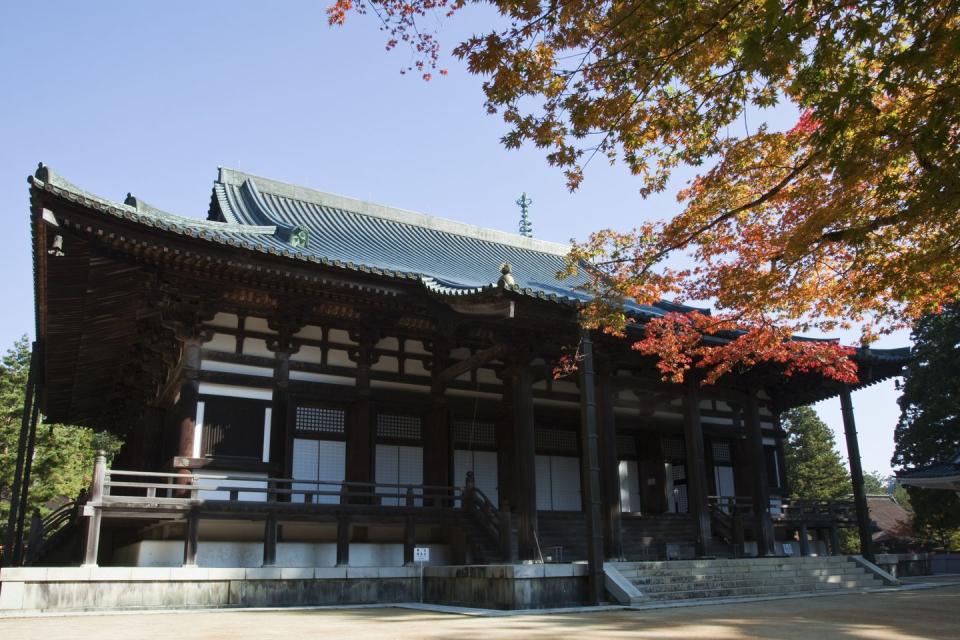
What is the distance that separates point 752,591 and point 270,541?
9.08m

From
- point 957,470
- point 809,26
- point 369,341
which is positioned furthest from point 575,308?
point 957,470

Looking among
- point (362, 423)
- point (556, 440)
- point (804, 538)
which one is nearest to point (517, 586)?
point (362, 423)

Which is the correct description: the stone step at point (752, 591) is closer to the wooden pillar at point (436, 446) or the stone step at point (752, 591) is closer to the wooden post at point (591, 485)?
the wooden post at point (591, 485)

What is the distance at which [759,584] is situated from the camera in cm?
1469

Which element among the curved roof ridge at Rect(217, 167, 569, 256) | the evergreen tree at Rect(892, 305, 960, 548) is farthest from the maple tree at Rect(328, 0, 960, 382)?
the evergreen tree at Rect(892, 305, 960, 548)

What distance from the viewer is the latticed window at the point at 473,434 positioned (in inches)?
693

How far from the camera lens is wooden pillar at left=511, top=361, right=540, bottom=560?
14.5 m

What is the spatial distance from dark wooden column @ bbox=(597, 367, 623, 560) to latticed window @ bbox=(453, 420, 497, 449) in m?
2.87

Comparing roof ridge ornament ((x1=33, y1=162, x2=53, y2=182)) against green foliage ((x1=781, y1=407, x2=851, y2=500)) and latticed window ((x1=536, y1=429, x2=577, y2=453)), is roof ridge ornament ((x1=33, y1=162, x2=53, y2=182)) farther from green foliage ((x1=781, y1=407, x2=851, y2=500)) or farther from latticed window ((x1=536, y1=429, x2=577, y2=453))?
green foliage ((x1=781, y1=407, x2=851, y2=500))

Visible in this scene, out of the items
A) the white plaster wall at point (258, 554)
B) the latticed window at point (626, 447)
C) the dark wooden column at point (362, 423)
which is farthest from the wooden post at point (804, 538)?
the dark wooden column at point (362, 423)

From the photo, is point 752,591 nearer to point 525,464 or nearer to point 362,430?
point 525,464

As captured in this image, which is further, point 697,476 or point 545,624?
point 697,476

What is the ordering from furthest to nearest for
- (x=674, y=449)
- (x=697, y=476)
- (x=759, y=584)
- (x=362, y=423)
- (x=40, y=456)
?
1. (x=40, y=456)
2. (x=674, y=449)
3. (x=697, y=476)
4. (x=362, y=423)
5. (x=759, y=584)

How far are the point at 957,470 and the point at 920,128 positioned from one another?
1742 centimetres
